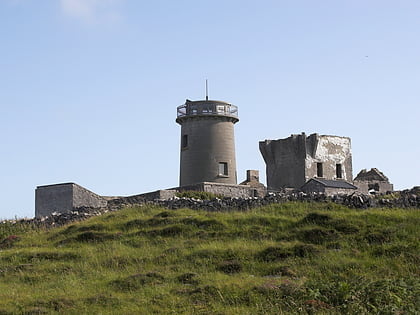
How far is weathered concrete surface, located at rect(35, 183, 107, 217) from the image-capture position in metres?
29.2

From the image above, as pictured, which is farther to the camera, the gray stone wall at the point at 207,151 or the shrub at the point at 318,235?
the gray stone wall at the point at 207,151

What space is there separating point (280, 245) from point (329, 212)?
3.63 metres

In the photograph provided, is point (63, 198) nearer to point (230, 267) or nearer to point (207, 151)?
point (207, 151)

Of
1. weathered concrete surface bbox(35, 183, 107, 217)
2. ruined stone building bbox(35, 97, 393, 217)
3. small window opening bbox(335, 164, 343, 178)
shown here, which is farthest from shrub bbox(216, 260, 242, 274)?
small window opening bbox(335, 164, 343, 178)

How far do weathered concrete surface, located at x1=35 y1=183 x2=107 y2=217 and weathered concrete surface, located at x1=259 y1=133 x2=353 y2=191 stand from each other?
13181mm

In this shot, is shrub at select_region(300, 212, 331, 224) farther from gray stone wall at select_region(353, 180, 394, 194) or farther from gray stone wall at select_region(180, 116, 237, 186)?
gray stone wall at select_region(180, 116, 237, 186)

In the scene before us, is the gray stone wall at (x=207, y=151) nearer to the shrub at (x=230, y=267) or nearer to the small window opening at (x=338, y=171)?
the small window opening at (x=338, y=171)

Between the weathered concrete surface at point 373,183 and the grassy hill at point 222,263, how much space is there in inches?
619

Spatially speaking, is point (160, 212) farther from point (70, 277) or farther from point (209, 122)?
point (209, 122)

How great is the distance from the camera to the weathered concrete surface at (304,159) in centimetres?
3888

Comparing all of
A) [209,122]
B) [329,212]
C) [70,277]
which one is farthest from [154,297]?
[209,122]

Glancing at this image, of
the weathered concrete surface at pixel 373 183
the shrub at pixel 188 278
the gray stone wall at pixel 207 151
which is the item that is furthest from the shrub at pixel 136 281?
the gray stone wall at pixel 207 151

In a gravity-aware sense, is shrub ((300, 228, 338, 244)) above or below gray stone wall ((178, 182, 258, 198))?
below

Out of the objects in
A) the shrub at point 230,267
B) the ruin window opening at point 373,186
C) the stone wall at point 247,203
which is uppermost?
the ruin window opening at point 373,186
